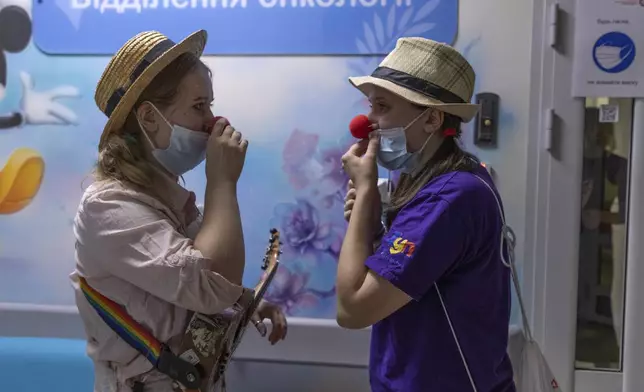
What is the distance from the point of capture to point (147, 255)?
1.10 metres

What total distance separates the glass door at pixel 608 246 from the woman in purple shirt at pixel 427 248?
64cm

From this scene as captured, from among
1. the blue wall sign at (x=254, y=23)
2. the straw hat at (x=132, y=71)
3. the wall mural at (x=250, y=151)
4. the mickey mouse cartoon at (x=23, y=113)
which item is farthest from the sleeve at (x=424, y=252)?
the mickey mouse cartoon at (x=23, y=113)

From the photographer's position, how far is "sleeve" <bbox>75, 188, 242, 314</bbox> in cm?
109

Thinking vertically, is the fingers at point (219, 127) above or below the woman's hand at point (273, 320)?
above

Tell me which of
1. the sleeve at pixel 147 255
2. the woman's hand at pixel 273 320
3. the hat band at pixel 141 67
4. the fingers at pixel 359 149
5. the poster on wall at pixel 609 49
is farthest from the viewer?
the poster on wall at pixel 609 49

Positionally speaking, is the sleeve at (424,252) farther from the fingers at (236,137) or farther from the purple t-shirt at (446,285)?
the fingers at (236,137)

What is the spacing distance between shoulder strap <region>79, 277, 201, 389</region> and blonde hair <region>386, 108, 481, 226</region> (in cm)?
53

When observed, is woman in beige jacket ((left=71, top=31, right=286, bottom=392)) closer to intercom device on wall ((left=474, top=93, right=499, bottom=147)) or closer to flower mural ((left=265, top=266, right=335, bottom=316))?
flower mural ((left=265, top=266, right=335, bottom=316))

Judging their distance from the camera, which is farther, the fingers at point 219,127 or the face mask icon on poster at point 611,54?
the face mask icon on poster at point 611,54

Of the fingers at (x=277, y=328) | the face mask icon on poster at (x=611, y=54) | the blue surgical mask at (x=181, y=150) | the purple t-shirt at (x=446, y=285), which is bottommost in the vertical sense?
the fingers at (x=277, y=328)

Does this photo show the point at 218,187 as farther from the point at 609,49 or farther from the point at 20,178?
the point at 609,49

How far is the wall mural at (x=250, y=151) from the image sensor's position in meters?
1.82

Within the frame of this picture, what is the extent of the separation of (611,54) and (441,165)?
80 centimetres

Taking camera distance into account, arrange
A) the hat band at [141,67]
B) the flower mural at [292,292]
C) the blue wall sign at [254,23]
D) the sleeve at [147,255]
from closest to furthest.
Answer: the sleeve at [147,255] < the hat band at [141,67] < the blue wall sign at [254,23] < the flower mural at [292,292]
